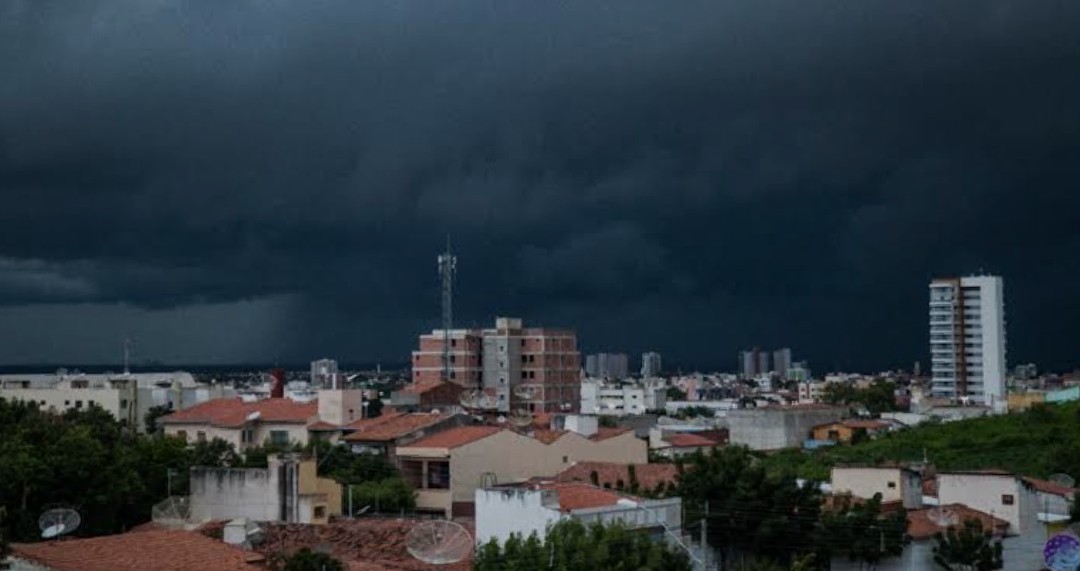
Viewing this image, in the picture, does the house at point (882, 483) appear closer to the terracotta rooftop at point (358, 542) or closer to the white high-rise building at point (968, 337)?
the terracotta rooftop at point (358, 542)

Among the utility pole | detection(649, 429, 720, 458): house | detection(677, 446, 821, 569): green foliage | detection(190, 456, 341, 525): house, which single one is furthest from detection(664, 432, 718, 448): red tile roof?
the utility pole

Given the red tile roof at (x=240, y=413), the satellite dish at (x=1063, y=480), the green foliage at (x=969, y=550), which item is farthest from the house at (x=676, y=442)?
the green foliage at (x=969, y=550)

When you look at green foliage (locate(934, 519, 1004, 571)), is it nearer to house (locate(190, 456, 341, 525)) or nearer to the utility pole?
the utility pole

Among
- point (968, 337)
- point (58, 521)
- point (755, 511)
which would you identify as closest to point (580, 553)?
point (755, 511)

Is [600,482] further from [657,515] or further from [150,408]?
[150,408]

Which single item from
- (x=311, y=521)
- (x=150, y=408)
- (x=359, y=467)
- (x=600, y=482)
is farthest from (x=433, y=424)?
(x=150, y=408)
